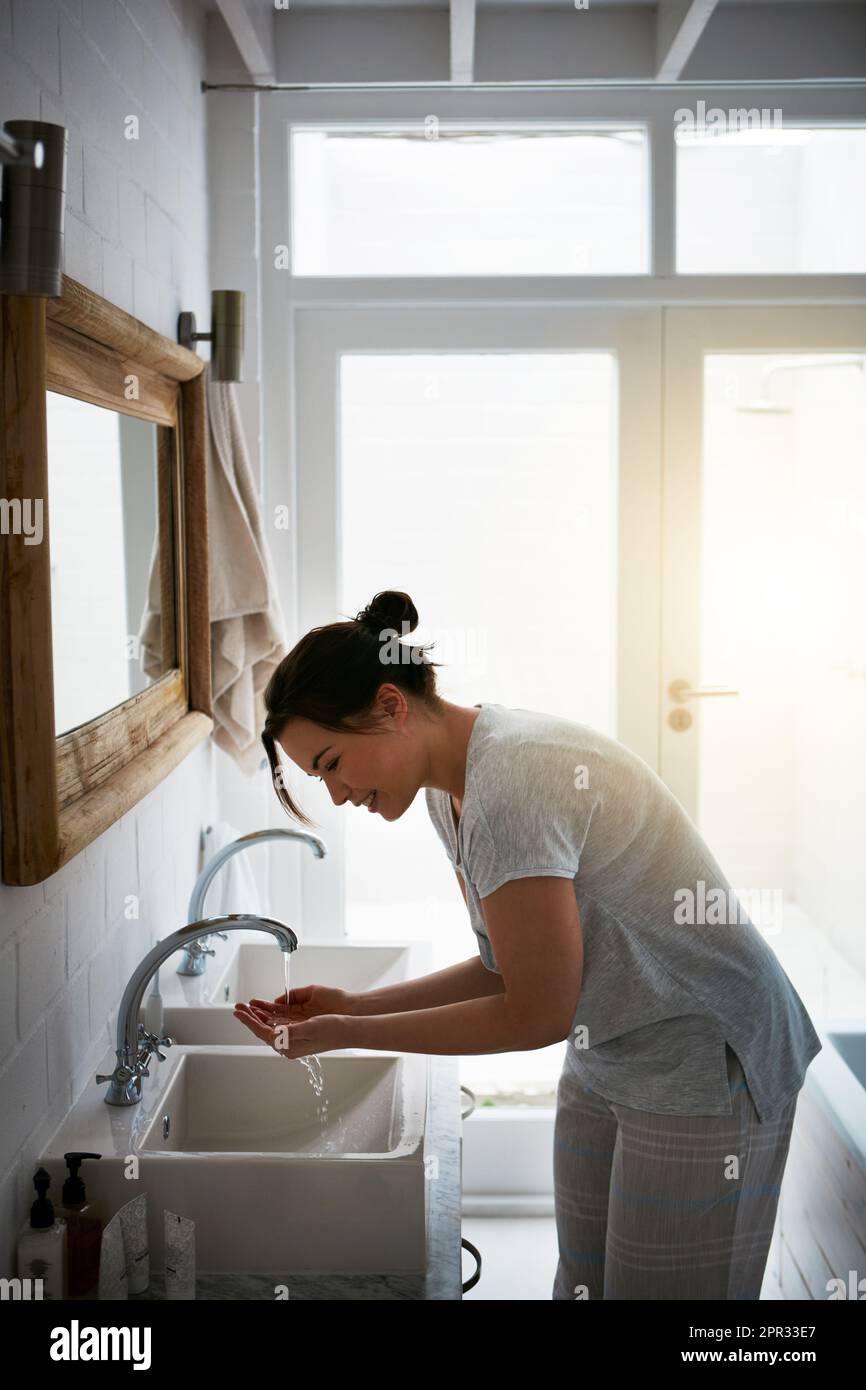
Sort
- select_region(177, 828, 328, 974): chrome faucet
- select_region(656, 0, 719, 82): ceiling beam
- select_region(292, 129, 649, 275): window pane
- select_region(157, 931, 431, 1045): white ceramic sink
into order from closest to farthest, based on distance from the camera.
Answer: select_region(177, 828, 328, 974): chrome faucet → select_region(157, 931, 431, 1045): white ceramic sink → select_region(656, 0, 719, 82): ceiling beam → select_region(292, 129, 649, 275): window pane

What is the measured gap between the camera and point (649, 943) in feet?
4.35

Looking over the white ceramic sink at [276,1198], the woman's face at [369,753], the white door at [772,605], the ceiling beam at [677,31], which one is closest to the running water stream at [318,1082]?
the white ceramic sink at [276,1198]

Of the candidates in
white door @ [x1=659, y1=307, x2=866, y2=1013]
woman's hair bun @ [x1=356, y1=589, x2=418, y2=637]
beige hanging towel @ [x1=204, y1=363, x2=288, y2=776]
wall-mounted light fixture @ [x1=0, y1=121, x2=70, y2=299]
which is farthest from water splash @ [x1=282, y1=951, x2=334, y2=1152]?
white door @ [x1=659, y1=307, x2=866, y2=1013]

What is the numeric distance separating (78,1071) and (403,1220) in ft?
1.43

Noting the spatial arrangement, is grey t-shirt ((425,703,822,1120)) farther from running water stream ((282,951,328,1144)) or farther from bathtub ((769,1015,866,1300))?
bathtub ((769,1015,866,1300))

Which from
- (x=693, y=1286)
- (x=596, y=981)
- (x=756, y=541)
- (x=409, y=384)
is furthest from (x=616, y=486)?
(x=693, y=1286)

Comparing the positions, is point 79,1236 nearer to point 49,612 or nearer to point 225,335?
point 49,612

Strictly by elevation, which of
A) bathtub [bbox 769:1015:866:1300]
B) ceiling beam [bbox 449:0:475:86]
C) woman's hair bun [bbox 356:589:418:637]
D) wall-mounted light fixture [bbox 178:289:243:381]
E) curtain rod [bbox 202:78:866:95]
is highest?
curtain rod [bbox 202:78:866:95]

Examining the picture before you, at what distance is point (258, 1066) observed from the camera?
1.56m

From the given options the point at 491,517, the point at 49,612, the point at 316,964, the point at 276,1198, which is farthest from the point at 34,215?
the point at 491,517

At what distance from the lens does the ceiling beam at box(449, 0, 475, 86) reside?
2059mm

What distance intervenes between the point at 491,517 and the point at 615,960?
Answer: 142 centimetres

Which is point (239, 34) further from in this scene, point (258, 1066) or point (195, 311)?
point (258, 1066)
